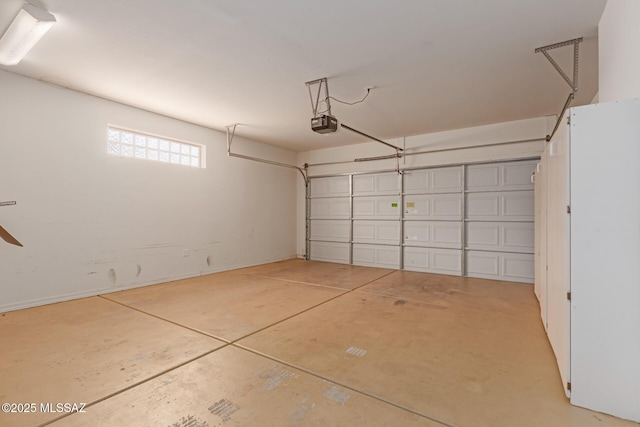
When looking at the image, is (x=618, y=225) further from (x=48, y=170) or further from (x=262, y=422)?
(x=48, y=170)

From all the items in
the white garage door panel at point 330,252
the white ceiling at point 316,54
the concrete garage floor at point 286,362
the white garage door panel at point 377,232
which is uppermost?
the white ceiling at point 316,54

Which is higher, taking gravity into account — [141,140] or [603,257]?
[141,140]

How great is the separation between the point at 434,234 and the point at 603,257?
431 cm

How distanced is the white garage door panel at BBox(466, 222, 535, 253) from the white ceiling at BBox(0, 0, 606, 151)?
1.91 metres

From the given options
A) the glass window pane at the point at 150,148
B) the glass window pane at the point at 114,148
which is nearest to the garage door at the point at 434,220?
the glass window pane at the point at 150,148

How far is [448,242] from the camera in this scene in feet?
18.8

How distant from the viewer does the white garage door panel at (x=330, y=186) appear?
7086mm

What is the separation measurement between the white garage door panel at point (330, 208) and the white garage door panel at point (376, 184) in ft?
1.42

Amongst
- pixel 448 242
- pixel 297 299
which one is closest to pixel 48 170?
pixel 297 299

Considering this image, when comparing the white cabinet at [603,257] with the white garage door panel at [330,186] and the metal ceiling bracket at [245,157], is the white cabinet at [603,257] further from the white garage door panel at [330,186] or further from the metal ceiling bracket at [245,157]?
the white garage door panel at [330,186]

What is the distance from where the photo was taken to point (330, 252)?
24.0 ft

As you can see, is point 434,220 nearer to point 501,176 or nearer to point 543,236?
point 501,176

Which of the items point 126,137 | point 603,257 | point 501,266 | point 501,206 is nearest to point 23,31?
point 126,137

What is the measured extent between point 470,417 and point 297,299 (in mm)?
2581
